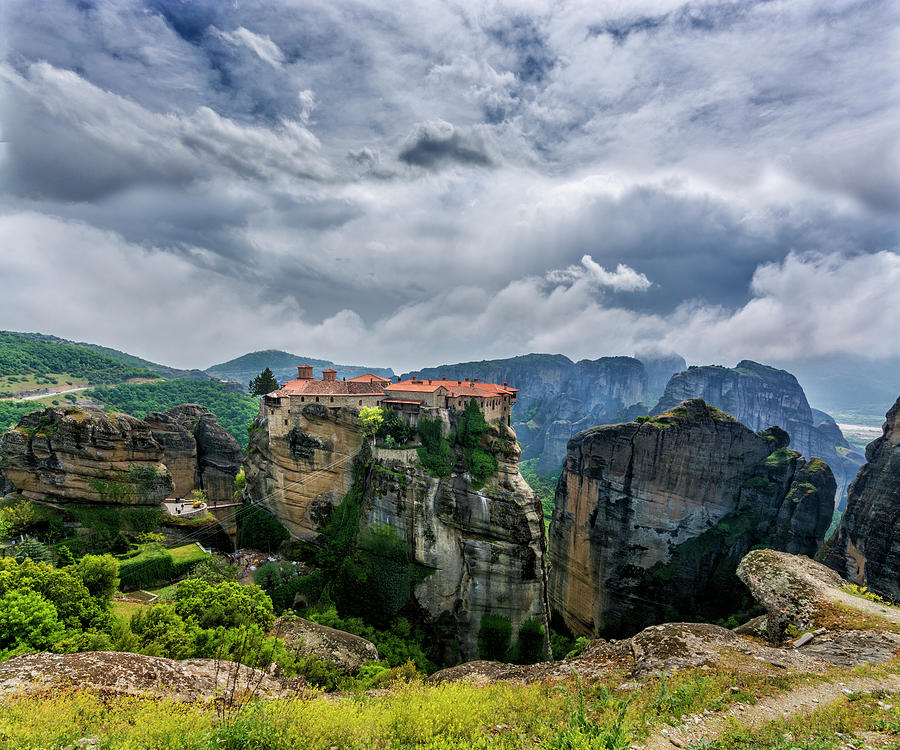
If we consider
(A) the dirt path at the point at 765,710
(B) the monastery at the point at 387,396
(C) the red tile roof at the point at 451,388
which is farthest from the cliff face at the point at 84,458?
(A) the dirt path at the point at 765,710

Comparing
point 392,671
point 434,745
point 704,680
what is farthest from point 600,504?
point 434,745

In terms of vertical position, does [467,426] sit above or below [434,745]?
above

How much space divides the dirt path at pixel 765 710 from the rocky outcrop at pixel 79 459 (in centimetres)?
3119

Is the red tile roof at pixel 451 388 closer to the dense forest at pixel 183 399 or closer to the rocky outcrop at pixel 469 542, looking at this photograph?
the rocky outcrop at pixel 469 542

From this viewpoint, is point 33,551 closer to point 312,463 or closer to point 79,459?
point 79,459

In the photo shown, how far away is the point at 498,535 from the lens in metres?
27.1

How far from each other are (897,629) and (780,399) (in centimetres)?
15031

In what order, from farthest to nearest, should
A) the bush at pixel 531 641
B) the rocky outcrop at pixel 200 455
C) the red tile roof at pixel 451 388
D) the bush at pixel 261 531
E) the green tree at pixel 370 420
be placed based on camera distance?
the rocky outcrop at pixel 200 455
the red tile roof at pixel 451 388
the bush at pixel 261 531
the green tree at pixel 370 420
the bush at pixel 531 641

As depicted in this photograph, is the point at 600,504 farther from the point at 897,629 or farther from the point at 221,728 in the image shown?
the point at 221,728

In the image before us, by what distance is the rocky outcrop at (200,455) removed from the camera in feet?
126

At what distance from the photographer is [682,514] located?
34906 mm

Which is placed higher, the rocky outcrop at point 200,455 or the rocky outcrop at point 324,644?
the rocky outcrop at point 200,455

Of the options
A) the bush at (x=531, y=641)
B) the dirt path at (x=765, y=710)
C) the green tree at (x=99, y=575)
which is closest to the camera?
the dirt path at (x=765, y=710)

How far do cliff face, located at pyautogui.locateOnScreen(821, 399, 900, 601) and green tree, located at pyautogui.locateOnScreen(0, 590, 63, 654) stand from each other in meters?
Result: 37.6
